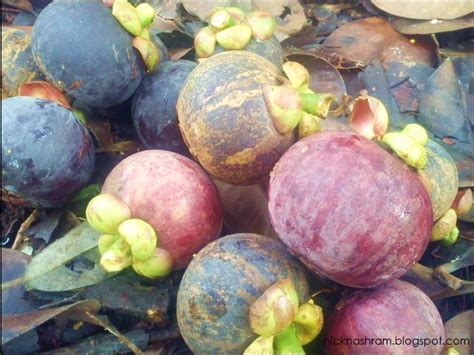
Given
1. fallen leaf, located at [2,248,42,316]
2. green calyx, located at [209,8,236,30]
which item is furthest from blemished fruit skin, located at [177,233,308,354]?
green calyx, located at [209,8,236,30]

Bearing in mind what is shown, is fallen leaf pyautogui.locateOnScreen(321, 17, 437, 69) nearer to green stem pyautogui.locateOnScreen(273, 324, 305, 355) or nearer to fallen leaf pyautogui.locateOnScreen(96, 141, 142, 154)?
fallen leaf pyautogui.locateOnScreen(96, 141, 142, 154)

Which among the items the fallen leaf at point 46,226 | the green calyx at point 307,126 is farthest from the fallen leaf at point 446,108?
the fallen leaf at point 46,226

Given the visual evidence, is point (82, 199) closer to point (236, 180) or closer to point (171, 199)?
point (171, 199)

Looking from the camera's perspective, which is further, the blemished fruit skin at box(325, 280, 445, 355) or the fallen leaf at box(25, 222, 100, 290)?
the fallen leaf at box(25, 222, 100, 290)

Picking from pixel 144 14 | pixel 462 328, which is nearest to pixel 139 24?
pixel 144 14

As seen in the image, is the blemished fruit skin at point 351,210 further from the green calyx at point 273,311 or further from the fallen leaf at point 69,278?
the fallen leaf at point 69,278
